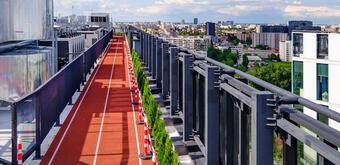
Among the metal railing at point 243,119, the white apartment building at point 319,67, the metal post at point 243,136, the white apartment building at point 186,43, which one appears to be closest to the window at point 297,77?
the white apartment building at point 319,67

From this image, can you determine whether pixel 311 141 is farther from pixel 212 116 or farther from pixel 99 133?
pixel 99 133

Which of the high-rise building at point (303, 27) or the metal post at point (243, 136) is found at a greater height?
the high-rise building at point (303, 27)

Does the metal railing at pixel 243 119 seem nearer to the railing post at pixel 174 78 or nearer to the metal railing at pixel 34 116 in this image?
the railing post at pixel 174 78

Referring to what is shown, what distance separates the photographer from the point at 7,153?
912 cm

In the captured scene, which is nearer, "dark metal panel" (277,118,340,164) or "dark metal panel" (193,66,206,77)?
"dark metal panel" (277,118,340,164)

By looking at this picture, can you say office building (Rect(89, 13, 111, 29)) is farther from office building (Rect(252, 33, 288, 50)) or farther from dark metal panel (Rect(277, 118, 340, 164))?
dark metal panel (Rect(277, 118, 340, 164))

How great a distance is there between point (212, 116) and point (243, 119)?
1.42 metres

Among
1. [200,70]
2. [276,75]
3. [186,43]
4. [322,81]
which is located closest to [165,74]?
[200,70]

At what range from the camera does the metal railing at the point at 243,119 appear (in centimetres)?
286

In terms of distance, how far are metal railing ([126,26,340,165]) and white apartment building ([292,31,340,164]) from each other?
25706 mm

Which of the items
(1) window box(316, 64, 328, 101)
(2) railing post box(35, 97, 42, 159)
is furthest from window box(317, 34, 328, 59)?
(2) railing post box(35, 97, 42, 159)

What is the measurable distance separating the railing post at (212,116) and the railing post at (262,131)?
2.39 meters

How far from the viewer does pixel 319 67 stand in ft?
119

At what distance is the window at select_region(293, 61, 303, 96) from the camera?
3859 centimetres
